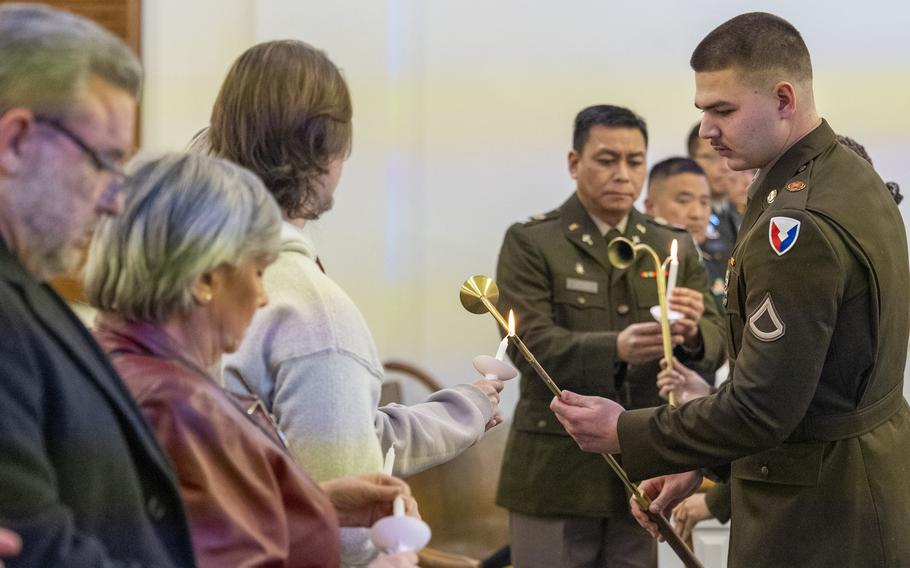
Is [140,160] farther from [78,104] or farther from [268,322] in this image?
[268,322]

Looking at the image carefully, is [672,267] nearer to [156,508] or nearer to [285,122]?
[285,122]

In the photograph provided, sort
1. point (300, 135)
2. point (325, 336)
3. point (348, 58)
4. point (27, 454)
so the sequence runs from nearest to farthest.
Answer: point (27, 454) < point (325, 336) < point (300, 135) < point (348, 58)

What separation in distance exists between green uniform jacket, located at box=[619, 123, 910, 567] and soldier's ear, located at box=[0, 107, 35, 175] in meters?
1.29

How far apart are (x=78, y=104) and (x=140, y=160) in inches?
8.3

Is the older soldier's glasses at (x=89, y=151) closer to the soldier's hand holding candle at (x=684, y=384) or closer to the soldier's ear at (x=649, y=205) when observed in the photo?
the soldier's hand holding candle at (x=684, y=384)

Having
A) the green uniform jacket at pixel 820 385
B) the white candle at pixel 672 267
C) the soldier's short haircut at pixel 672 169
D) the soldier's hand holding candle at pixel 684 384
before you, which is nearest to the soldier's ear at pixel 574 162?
the white candle at pixel 672 267

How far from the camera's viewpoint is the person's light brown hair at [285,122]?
1847 mm

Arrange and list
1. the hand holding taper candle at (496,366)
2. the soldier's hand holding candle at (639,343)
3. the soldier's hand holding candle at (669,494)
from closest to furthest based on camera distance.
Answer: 1. the hand holding taper candle at (496,366)
2. the soldier's hand holding candle at (669,494)
3. the soldier's hand holding candle at (639,343)

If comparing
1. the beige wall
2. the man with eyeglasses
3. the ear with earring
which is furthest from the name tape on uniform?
the man with eyeglasses

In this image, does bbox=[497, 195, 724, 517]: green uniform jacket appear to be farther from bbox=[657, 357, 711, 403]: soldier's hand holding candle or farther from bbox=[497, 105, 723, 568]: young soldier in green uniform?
bbox=[657, 357, 711, 403]: soldier's hand holding candle

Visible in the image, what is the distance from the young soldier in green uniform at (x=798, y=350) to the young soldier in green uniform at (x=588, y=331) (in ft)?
2.71

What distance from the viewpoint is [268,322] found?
172 cm

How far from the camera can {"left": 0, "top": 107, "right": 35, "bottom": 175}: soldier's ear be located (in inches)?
47.1

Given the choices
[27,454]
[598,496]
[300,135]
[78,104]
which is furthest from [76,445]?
[598,496]
